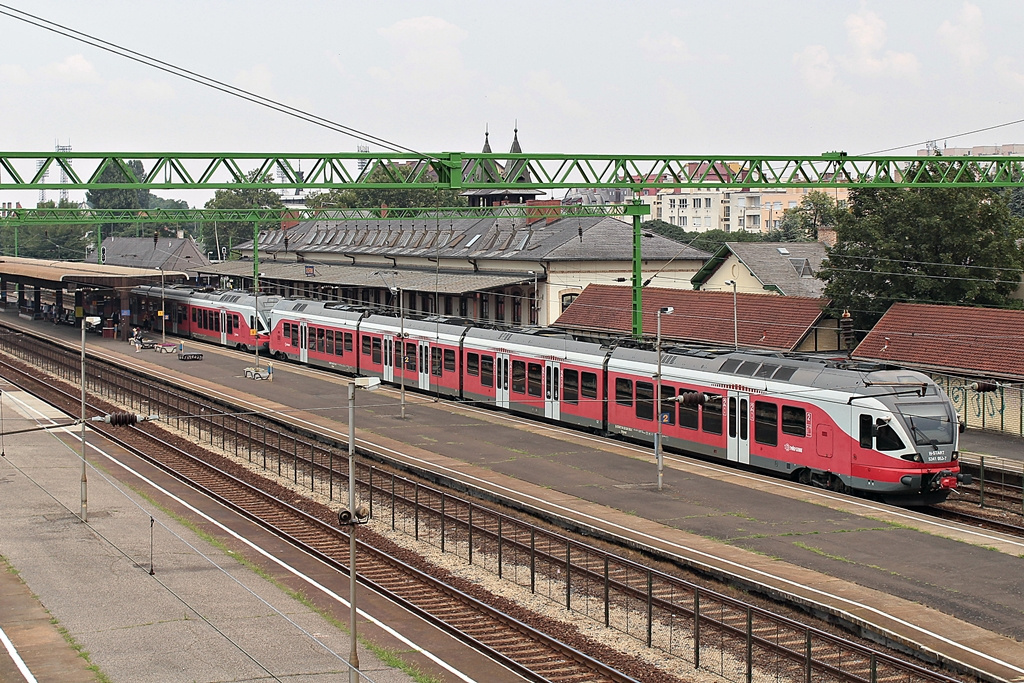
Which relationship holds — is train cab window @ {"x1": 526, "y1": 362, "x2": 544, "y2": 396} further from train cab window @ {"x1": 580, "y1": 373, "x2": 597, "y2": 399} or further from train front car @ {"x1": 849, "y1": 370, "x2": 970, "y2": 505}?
train front car @ {"x1": 849, "y1": 370, "x2": 970, "y2": 505}

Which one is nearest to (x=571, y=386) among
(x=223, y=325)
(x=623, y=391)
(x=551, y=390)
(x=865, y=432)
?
(x=551, y=390)

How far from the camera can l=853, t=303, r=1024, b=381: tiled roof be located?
135 feet

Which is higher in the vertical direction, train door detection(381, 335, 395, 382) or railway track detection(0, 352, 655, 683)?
train door detection(381, 335, 395, 382)

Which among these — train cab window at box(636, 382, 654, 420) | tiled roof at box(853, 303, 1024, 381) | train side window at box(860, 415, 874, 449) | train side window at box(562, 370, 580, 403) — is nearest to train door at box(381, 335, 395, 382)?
train side window at box(562, 370, 580, 403)

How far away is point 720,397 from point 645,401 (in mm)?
3870

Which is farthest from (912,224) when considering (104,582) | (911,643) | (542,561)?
(104,582)

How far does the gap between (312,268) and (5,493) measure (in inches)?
2480

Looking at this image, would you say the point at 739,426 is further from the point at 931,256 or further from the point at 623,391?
the point at 931,256

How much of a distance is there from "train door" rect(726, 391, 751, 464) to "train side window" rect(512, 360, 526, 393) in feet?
38.1

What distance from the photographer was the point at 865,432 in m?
29.3

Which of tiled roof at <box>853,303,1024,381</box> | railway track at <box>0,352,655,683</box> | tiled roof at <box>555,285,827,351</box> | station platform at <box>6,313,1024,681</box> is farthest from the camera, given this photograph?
tiled roof at <box>555,285,827,351</box>

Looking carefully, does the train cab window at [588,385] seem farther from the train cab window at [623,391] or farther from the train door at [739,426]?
the train door at [739,426]

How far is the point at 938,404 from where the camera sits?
29469 mm

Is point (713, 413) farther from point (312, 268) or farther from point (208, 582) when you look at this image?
point (312, 268)
